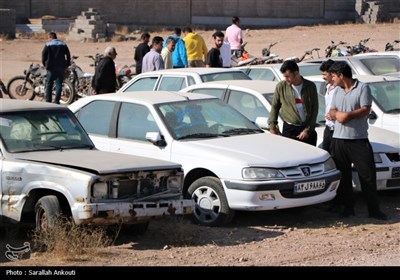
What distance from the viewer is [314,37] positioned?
43.3 metres

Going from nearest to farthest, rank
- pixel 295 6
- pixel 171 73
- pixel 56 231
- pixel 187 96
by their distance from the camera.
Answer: pixel 56 231 → pixel 187 96 → pixel 171 73 → pixel 295 6

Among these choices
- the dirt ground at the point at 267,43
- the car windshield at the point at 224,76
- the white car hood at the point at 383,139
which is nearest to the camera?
the white car hood at the point at 383,139

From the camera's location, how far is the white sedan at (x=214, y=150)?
1038cm

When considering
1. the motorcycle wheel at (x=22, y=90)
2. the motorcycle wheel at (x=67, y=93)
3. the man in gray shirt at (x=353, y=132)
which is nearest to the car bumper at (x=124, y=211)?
the man in gray shirt at (x=353, y=132)

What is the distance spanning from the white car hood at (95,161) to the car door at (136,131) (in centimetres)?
114

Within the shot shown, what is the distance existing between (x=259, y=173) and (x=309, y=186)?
0.64 meters

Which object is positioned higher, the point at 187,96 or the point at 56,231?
the point at 187,96

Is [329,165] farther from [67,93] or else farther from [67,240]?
[67,93]

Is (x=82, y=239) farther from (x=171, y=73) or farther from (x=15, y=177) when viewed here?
(x=171, y=73)

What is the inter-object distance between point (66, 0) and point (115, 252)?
4241 cm

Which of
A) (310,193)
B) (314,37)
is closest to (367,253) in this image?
(310,193)

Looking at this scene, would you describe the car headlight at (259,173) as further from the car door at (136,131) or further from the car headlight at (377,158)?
the car headlight at (377,158)

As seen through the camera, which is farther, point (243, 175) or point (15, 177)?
point (243, 175)

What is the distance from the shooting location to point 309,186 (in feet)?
34.8
